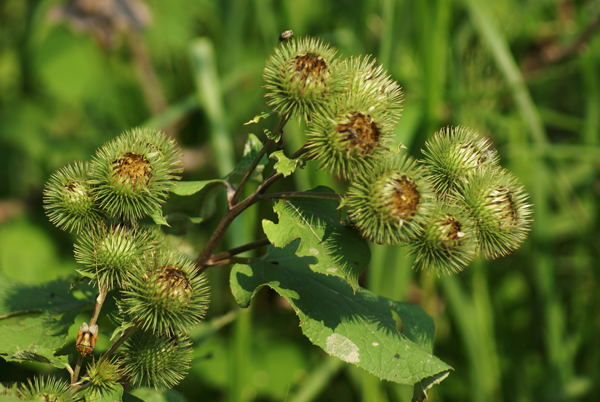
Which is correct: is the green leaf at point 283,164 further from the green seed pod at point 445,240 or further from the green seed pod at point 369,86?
the green seed pod at point 445,240

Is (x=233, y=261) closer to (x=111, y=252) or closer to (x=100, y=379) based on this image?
(x=111, y=252)

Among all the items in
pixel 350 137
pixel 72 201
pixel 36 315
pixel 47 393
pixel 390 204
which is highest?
pixel 350 137

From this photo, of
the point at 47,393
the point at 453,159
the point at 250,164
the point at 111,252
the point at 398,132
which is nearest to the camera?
the point at 47,393

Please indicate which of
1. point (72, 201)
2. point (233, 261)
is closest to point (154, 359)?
point (233, 261)

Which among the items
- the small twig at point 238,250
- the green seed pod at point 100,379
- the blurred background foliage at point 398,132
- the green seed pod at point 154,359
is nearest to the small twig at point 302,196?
the small twig at point 238,250

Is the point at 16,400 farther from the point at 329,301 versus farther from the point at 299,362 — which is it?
the point at 299,362
